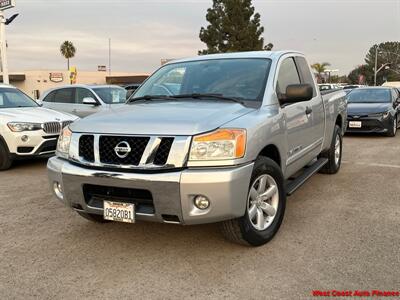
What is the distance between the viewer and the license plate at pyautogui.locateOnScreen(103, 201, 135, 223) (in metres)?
3.38

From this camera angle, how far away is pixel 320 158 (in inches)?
249

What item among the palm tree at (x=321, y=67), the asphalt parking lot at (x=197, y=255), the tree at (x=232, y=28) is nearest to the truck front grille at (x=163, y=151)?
the asphalt parking lot at (x=197, y=255)

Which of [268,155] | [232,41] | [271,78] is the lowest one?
[268,155]

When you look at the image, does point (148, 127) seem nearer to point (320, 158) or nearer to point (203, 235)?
point (203, 235)

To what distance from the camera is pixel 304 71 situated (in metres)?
5.47

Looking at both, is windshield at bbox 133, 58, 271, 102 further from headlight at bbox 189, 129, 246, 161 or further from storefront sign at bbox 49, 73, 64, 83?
storefront sign at bbox 49, 73, 64, 83

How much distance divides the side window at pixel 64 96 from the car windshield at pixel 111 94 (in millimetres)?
844

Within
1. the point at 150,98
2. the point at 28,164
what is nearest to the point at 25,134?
the point at 28,164

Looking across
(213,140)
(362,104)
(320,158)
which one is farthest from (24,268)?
(362,104)

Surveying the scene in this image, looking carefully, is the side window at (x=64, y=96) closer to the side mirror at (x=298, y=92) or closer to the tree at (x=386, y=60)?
the side mirror at (x=298, y=92)

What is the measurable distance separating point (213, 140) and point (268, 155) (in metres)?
0.95

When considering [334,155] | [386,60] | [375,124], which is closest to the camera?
[334,155]

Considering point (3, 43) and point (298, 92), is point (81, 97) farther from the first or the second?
point (3, 43)

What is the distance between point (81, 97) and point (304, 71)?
7.34 metres
